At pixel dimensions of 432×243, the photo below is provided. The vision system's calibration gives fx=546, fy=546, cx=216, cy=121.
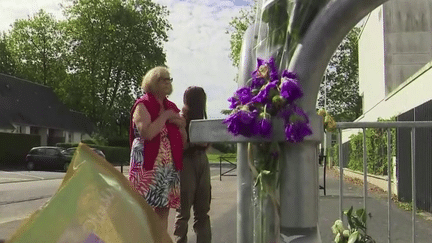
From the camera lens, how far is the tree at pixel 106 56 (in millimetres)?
49375

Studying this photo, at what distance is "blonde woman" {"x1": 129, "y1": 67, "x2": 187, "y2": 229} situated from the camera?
3697mm

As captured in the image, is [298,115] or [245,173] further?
[245,173]

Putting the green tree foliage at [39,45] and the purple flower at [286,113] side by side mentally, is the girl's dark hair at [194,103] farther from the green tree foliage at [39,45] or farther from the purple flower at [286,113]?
the green tree foliage at [39,45]

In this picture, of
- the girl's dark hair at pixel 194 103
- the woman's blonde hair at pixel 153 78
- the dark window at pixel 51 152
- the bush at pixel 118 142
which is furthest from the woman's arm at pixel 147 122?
the bush at pixel 118 142

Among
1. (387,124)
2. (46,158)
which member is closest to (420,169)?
(387,124)

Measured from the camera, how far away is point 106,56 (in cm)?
4938

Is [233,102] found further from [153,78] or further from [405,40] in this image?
[405,40]

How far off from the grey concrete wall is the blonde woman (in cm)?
1873

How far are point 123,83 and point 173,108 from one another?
47.9 meters

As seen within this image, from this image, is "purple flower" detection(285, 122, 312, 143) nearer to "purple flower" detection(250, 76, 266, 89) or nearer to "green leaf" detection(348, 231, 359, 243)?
"purple flower" detection(250, 76, 266, 89)

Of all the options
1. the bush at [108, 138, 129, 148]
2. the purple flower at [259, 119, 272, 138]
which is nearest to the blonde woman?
the purple flower at [259, 119, 272, 138]

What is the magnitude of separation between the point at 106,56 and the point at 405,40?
3308 cm

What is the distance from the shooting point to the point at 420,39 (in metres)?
22.1

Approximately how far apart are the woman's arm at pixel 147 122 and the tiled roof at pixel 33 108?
43.0 meters
